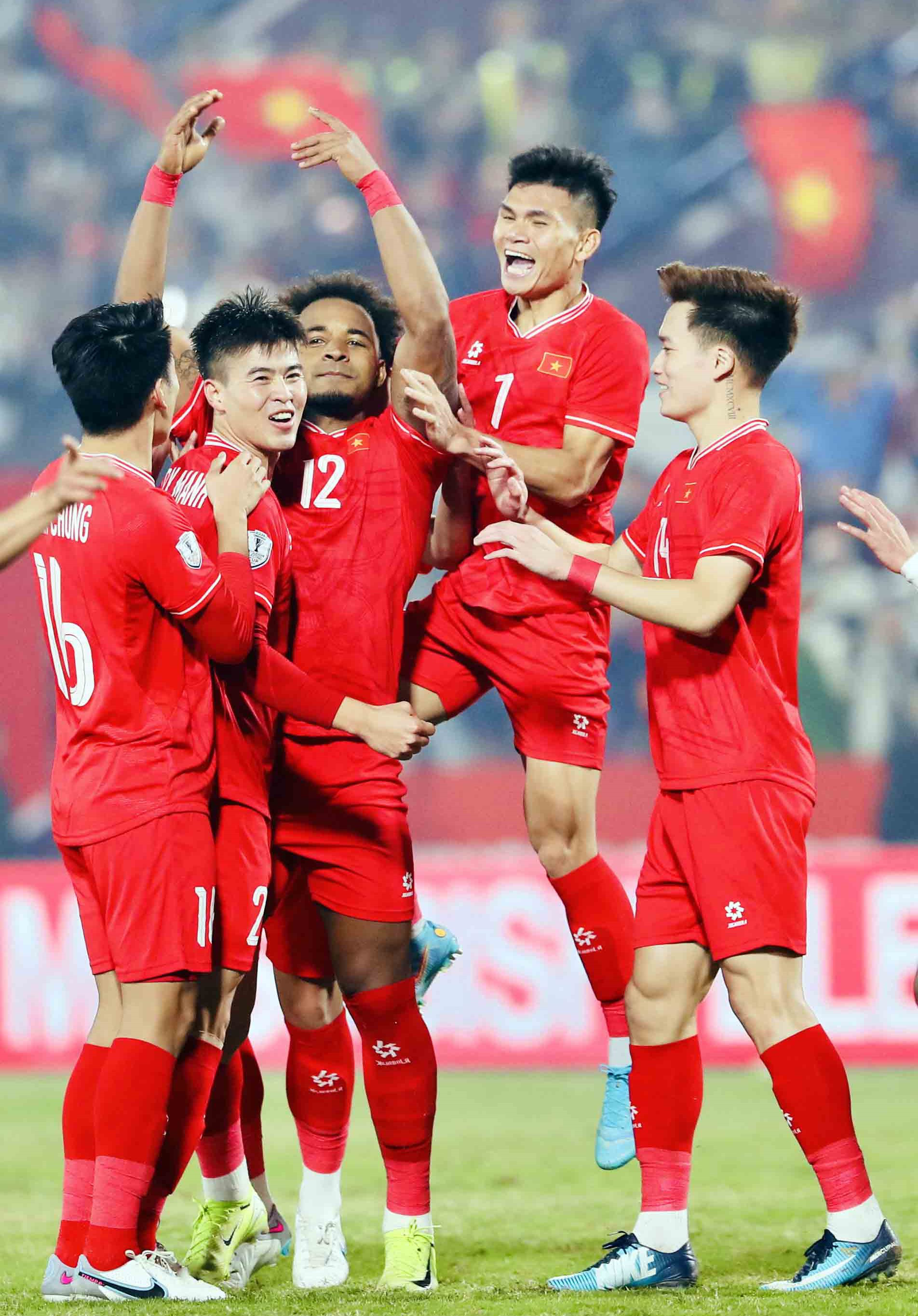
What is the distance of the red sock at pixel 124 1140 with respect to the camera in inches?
132

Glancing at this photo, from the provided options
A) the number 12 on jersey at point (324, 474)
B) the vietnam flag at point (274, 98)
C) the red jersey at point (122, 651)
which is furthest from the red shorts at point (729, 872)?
the vietnam flag at point (274, 98)

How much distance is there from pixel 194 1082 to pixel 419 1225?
733 millimetres

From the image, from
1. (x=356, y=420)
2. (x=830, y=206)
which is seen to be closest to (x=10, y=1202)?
(x=356, y=420)

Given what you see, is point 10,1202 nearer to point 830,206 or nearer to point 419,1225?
point 419,1225

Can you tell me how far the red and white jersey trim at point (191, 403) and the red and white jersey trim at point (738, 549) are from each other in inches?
53.6

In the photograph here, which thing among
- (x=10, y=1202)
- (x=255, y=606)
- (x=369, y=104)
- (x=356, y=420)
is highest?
(x=369, y=104)

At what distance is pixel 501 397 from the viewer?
456 centimetres

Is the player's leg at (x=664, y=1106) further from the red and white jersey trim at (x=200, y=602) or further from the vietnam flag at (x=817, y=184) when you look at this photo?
the vietnam flag at (x=817, y=184)

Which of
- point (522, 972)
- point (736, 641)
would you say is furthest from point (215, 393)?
point (522, 972)

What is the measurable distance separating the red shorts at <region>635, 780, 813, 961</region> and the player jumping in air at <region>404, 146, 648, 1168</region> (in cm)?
72

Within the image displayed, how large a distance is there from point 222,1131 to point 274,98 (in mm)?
10843

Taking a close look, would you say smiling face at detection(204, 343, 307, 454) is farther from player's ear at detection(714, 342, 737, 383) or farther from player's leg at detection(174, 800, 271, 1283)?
player's ear at detection(714, 342, 737, 383)

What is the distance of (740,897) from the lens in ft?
11.9

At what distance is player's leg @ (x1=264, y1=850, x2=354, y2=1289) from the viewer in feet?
13.8
